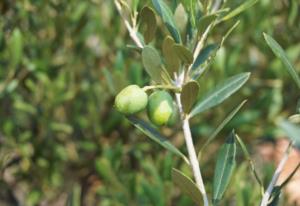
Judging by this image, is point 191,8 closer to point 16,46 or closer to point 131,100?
point 131,100

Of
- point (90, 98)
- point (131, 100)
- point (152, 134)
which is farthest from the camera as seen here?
point (90, 98)

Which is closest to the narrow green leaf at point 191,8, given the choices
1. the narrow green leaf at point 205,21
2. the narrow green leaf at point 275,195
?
the narrow green leaf at point 205,21

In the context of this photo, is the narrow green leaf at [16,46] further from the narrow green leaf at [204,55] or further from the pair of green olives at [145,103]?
the pair of green olives at [145,103]

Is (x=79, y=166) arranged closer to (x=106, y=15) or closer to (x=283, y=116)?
(x=106, y=15)

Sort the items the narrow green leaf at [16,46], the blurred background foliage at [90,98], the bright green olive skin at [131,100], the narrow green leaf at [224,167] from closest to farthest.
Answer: the bright green olive skin at [131,100]
the narrow green leaf at [224,167]
the narrow green leaf at [16,46]
the blurred background foliage at [90,98]

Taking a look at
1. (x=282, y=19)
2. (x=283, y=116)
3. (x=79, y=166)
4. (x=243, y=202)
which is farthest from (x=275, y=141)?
(x=243, y=202)

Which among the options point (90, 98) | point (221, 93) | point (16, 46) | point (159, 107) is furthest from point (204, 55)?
point (90, 98)

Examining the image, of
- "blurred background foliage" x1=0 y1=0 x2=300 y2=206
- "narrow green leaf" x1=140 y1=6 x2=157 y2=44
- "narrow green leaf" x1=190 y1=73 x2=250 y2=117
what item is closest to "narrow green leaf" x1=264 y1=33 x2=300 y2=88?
"narrow green leaf" x1=190 y1=73 x2=250 y2=117
